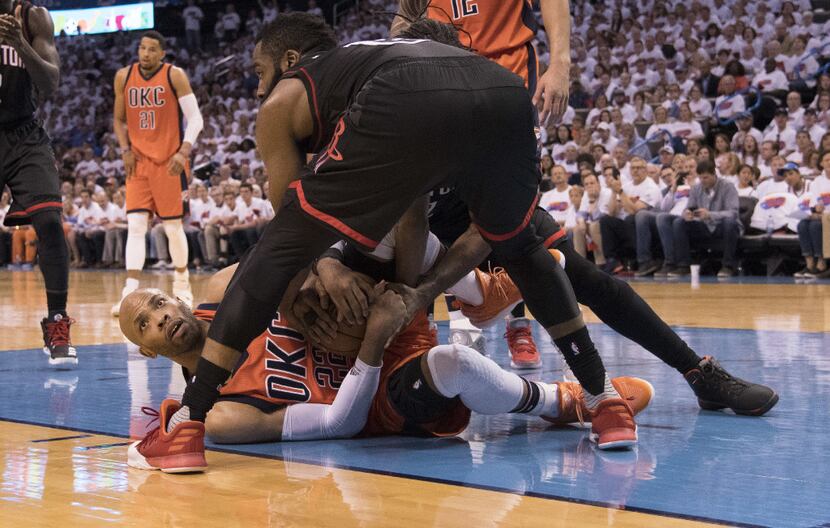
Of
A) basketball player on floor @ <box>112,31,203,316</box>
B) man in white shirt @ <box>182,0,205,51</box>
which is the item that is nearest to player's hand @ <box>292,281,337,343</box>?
basketball player on floor @ <box>112,31,203,316</box>

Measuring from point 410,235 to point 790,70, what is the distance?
36.7ft

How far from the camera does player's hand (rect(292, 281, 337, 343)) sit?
2.98m

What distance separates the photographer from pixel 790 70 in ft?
42.9

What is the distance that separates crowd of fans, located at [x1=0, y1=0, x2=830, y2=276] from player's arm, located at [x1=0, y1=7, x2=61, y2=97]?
7.31 m

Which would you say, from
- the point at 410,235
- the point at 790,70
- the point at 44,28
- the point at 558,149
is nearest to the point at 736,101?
the point at 790,70

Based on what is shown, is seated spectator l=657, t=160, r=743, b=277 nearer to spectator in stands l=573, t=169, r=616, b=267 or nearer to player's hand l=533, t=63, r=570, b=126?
spectator in stands l=573, t=169, r=616, b=267

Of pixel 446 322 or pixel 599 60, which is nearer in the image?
pixel 446 322

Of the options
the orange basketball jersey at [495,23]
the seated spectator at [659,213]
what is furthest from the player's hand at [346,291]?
the seated spectator at [659,213]

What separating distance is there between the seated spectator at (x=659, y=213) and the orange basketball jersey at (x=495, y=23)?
7253 millimetres

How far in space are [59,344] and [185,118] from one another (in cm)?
340

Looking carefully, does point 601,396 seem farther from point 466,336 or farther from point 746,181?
point 746,181

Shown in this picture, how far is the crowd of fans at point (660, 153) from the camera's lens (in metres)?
11.0

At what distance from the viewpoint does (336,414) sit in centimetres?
308

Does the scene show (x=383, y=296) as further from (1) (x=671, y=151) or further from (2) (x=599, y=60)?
(2) (x=599, y=60)
